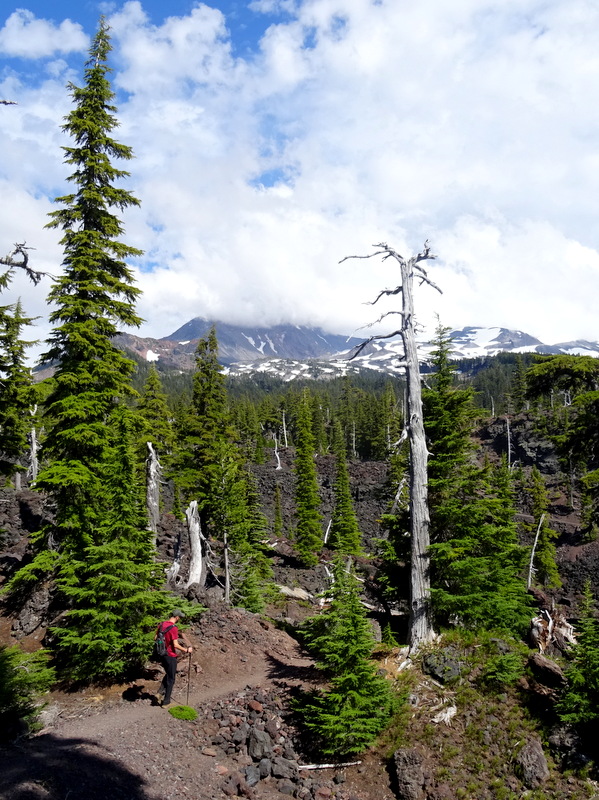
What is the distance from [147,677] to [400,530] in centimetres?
648

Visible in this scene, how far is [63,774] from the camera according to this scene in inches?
230

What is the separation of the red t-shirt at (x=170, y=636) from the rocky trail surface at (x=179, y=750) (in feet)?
3.60

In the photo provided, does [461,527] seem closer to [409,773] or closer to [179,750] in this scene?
[409,773]

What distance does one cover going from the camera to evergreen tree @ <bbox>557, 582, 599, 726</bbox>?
21.9 feet

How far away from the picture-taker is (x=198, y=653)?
12281mm

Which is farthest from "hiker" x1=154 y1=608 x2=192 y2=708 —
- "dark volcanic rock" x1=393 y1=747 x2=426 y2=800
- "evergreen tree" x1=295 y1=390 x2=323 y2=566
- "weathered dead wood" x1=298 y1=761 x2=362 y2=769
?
"evergreen tree" x1=295 y1=390 x2=323 y2=566

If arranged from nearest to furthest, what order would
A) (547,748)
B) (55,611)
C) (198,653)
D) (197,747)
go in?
(547,748)
(197,747)
(198,653)
(55,611)

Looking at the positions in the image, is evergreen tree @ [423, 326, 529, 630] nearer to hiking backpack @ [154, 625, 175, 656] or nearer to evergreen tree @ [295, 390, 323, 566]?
hiking backpack @ [154, 625, 175, 656]

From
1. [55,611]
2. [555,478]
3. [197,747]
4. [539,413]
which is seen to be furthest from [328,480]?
[197,747]

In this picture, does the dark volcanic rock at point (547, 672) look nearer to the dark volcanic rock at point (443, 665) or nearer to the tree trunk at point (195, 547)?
the dark volcanic rock at point (443, 665)

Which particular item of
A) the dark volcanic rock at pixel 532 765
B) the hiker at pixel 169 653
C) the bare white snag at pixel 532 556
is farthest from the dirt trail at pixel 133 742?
the bare white snag at pixel 532 556

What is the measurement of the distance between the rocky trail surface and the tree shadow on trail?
0.5 inches

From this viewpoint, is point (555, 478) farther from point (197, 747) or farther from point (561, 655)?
point (197, 747)

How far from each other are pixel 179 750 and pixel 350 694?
297 centimetres
